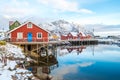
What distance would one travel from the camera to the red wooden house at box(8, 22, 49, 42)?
129ft

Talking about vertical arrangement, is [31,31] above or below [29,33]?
above

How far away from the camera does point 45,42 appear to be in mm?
38469

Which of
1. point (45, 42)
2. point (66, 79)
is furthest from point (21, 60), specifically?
point (45, 42)

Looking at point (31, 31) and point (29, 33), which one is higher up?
point (31, 31)

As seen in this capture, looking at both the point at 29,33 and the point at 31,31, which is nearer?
the point at 29,33

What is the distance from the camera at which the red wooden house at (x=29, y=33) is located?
39.2 meters

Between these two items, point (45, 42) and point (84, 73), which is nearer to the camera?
point (84, 73)

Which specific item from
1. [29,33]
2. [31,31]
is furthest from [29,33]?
[31,31]

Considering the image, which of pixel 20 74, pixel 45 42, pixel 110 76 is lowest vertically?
pixel 110 76

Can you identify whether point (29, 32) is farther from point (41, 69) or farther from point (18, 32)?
point (41, 69)

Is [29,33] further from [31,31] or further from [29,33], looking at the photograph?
A: [31,31]

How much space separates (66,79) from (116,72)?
9.28 meters

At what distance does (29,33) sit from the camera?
39.9 meters

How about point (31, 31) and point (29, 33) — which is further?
point (31, 31)
